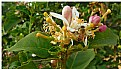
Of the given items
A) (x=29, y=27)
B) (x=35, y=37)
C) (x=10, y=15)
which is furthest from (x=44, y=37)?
(x=10, y=15)

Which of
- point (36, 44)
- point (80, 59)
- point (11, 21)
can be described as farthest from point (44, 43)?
point (11, 21)

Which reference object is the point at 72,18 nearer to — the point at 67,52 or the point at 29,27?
the point at 67,52

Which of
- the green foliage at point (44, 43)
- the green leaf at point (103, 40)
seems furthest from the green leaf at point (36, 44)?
the green leaf at point (103, 40)

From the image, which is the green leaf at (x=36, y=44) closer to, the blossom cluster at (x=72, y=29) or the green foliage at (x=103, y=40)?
the blossom cluster at (x=72, y=29)

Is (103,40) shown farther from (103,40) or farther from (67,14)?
(67,14)

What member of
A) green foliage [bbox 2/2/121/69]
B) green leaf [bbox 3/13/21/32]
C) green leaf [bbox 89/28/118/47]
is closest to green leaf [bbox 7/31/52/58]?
green foliage [bbox 2/2/121/69]

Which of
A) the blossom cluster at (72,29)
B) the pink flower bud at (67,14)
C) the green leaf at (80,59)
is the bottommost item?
the green leaf at (80,59)
